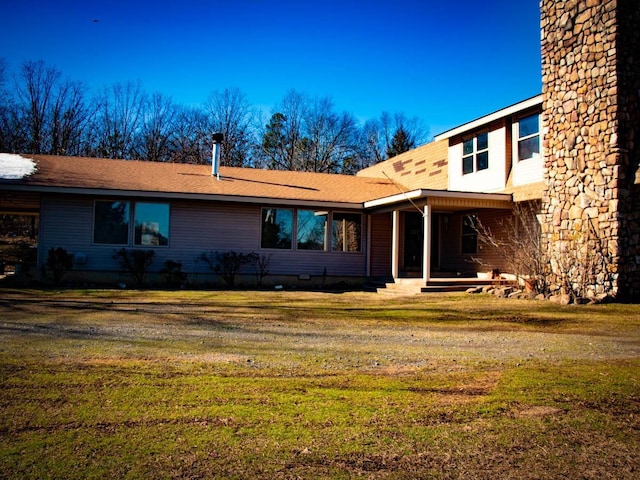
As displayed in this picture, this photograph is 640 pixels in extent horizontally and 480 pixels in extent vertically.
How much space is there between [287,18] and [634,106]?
9.22m

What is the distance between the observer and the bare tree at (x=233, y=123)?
35.0 m

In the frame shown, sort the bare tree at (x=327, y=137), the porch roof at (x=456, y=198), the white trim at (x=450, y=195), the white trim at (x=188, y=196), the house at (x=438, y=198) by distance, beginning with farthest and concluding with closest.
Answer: the bare tree at (x=327, y=137)
the white trim at (x=188, y=196)
the porch roof at (x=456, y=198)
the white trim at (x=450, y=195)
the house at (x=438, y=198)

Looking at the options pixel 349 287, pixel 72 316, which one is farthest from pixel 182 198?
pixel 72 316

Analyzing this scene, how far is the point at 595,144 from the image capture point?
455 inches

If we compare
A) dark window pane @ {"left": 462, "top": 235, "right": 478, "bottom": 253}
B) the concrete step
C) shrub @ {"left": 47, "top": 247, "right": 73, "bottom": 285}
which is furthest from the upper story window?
shrub @ {"left": 47, "top": 247, "right": 73, "bottom": 285}

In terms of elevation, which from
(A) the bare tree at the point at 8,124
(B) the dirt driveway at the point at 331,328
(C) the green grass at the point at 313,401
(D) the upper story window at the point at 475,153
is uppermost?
(A) the bare tree at the point at 8,124

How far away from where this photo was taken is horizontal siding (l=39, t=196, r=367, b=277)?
48.5 feet

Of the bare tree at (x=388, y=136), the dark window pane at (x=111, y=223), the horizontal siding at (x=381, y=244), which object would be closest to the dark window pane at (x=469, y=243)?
the horizontal siding at (x=381, y=244)

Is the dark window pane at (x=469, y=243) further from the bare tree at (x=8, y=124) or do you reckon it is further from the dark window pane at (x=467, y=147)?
the bare tree at (x=8, y=124)

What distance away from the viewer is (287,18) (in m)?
14.8

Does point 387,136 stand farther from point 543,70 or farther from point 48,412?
point 48,412

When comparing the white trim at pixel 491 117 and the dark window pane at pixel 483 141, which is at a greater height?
the white trim at pixel 491 117

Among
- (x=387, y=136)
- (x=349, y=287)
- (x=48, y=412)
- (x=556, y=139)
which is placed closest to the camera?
(x=48, y=412)

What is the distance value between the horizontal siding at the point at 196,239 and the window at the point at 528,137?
17.8 ft
